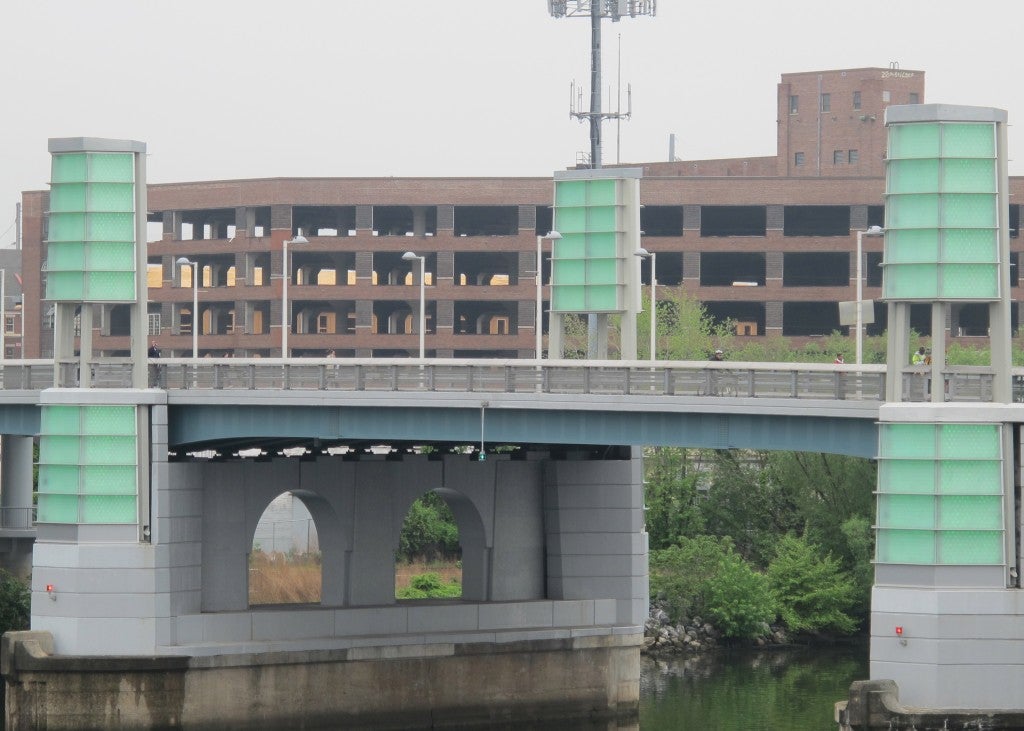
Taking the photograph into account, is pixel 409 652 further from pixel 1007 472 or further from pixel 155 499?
pixel 1007 472

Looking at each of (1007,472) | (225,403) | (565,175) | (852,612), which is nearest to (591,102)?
(852,612)

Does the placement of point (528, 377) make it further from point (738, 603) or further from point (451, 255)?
point (451, 255)

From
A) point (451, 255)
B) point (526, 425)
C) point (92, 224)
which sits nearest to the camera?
point (526, 425)

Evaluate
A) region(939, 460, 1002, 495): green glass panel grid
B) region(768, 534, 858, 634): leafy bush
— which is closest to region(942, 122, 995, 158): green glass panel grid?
region(939, 460, 1002, 495): green glass panel grid

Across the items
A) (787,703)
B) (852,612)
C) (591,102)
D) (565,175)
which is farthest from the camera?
(591,102)

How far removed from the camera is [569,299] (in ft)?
208

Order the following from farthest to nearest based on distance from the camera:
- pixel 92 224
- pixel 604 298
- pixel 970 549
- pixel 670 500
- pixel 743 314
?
1. pixel 743 314
2. pixel 670 500
3. pixel 604 298
4. pixel 92 224
5. pixel 970 549

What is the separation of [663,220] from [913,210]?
7603cm

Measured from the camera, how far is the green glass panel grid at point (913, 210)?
156 feet

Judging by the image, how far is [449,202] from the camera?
400 feet

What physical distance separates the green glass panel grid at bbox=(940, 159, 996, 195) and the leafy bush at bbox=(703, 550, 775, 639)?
3848cm

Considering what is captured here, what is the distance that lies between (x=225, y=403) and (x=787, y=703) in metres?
21.4

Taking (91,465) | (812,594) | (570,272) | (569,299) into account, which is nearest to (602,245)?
(570,272)

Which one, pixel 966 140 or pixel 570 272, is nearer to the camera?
pixel 966 140
